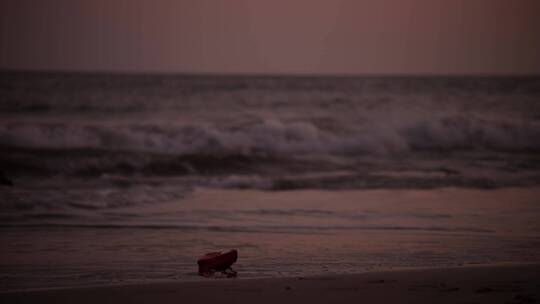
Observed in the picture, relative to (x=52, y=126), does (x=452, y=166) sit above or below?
below

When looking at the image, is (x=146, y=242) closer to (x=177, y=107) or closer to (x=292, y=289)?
(x=292, y=289)

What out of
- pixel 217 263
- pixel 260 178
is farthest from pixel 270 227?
pixel 260 178

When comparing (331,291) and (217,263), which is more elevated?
(217,263)

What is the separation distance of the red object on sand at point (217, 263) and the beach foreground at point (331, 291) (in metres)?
0.24

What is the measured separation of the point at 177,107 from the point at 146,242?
54.2 ft

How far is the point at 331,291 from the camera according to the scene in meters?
4.59

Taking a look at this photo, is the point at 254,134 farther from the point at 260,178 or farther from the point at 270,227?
the point at 270,227

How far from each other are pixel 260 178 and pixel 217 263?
22.1ft

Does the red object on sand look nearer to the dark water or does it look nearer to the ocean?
the ocean

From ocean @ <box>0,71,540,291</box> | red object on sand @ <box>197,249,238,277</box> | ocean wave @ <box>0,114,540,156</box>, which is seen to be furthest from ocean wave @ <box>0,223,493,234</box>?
ocean wave @ <box>0,114,540,156</box>

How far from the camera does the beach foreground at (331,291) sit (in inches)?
173

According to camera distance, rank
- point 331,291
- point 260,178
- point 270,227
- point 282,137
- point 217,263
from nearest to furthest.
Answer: point 331,291 → point 217,263 → point 270,227 → point 260,178 → point 282,137

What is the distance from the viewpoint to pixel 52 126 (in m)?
18.0

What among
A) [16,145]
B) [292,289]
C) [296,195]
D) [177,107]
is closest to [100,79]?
[177,107]
